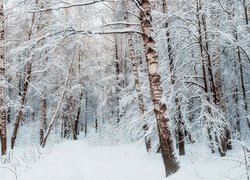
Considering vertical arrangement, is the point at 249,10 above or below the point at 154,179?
above

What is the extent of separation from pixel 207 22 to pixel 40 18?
1081 cm

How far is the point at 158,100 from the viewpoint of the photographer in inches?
304

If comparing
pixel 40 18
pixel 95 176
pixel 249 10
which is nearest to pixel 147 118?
pixel 95 176

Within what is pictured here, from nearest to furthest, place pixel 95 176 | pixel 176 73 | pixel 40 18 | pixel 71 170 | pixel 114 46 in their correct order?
pixel 95 176
pixel 71 170
pixel 176 73
pixel 40 18
pixel 114 46

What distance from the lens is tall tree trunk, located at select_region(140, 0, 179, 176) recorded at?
24.8ft

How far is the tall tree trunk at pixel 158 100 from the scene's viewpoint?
755 centimetres

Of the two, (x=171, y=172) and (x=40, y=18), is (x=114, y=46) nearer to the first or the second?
(x=40, y=18)

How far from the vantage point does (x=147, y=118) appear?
11078mm

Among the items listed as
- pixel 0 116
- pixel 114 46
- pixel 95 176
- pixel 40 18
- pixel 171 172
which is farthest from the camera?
pixel 114 46

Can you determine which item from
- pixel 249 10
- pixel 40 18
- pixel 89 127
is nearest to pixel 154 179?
pixel 249 10

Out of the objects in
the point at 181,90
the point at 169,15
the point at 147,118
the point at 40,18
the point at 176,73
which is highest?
the point at 40,18

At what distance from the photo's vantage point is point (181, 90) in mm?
10594

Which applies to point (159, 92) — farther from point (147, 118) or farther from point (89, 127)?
point (89, 127)

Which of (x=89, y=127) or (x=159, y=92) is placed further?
(x=89, y=127)
